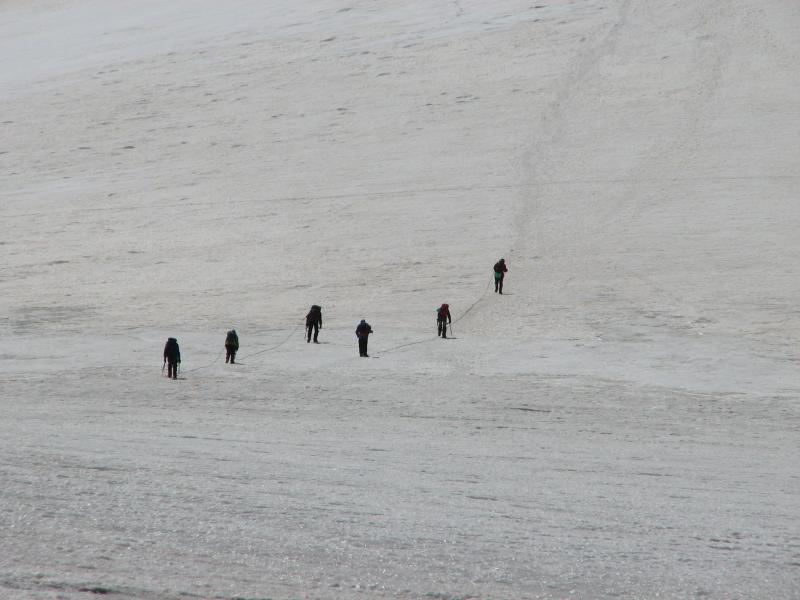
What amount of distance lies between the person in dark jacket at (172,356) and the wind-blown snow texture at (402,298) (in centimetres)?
30

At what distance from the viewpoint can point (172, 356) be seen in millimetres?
18828

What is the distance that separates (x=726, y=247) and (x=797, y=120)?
14723 mm

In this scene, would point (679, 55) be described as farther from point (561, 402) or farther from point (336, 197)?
point (561, 402)

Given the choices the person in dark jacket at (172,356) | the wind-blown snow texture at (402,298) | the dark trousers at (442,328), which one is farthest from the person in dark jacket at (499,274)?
the person in dark jacket at (172,356)

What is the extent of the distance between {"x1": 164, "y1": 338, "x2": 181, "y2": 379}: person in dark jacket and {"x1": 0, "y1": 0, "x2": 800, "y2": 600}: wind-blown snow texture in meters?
0.30

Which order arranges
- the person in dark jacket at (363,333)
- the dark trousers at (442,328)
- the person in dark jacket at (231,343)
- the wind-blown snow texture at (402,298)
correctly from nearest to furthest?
the wind-blown snow texture at (402,298) → the person in dark jacket at (231,343) → the person in dark jacket at (363,333) → the dark trousers at (442,328)

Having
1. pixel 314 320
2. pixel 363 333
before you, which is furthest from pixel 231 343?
pixel 314 320

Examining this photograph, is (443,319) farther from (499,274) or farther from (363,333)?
(499,274)

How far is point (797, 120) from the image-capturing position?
144 feet

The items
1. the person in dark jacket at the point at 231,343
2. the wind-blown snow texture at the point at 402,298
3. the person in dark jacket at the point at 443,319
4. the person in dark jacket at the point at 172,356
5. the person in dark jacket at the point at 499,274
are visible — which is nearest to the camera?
the wind-blown snow texture at the point at 402,298

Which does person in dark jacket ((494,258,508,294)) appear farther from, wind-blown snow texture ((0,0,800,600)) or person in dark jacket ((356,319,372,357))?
person in dark jacket ((356,319,372,357))

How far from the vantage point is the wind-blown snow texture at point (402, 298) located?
9219 mm

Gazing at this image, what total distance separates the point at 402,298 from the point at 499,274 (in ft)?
8.52

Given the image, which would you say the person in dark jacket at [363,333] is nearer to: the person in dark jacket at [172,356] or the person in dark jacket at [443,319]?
the person in dark jacket at [443,319]
